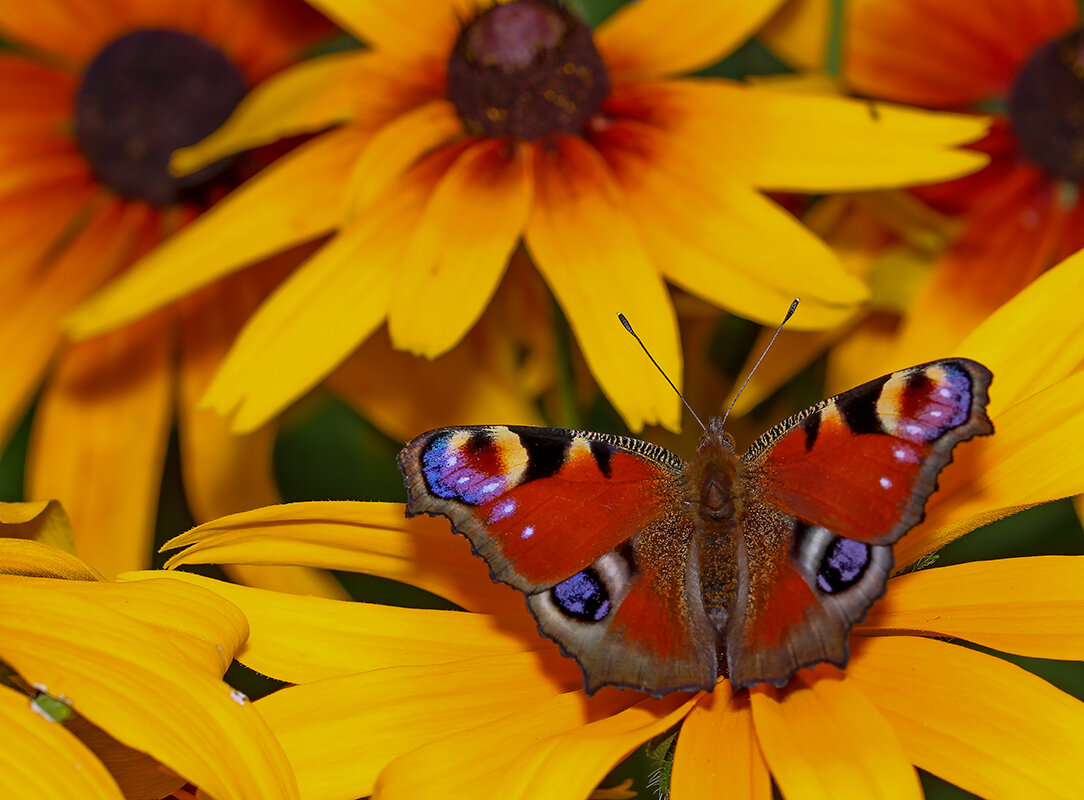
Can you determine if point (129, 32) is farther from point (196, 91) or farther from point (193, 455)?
point (193, 455)

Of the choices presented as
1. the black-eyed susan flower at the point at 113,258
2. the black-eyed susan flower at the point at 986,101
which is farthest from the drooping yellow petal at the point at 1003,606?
the black-eyed susan flower at the point at 113,258

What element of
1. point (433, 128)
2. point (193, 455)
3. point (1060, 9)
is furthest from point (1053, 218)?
point (193, 455)

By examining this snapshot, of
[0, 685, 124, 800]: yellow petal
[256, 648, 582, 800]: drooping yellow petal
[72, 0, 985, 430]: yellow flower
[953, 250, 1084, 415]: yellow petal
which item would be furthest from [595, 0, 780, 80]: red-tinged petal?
[0, 685, 124, 800]: yellow petal

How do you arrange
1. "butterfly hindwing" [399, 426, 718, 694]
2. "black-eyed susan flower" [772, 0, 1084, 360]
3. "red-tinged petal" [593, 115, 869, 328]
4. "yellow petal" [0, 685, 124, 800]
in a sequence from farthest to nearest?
"black-eyed susan flower" [772, 0, 1084, 360], "red-tinged petal" [593, 115, 869, 328], "butterfly hindwing" [399, 426, 718, 694], "yellow petal" [0, 685, 124, 800]

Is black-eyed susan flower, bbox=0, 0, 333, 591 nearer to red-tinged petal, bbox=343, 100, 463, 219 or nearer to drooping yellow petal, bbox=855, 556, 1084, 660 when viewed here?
red-tinged petal, bbox=343, 100, 463, 219

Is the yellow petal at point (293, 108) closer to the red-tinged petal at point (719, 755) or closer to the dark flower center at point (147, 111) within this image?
the dark flower center at point (147, 111)
